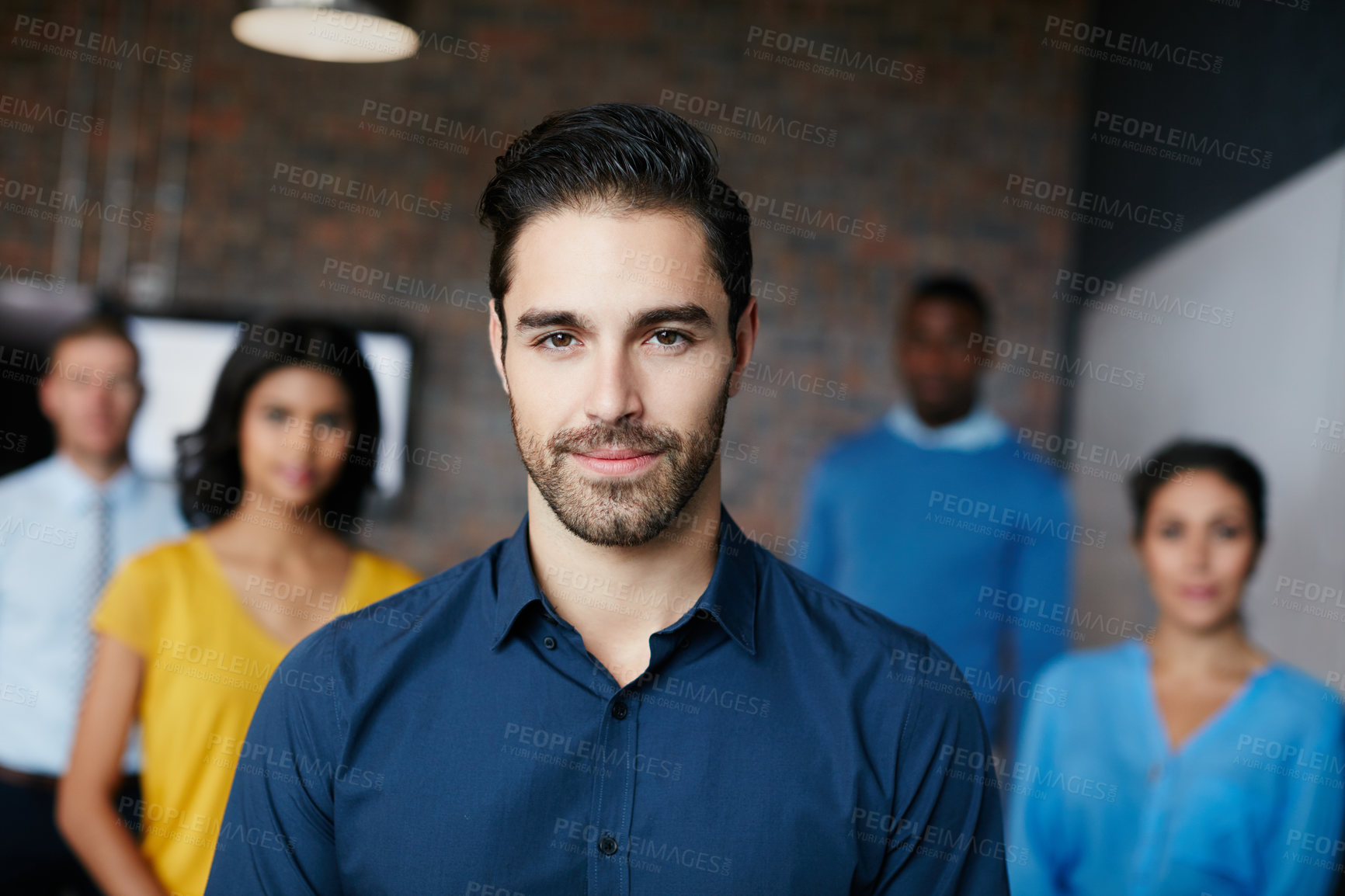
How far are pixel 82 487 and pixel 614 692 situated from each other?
2.39 meters

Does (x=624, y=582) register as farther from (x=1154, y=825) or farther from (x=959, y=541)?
(x=959, y=541)

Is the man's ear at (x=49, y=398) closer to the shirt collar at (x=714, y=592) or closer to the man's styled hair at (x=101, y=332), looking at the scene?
the man's styled hair at (x=101, y=332)

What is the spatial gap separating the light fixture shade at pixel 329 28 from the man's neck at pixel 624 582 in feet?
4.93

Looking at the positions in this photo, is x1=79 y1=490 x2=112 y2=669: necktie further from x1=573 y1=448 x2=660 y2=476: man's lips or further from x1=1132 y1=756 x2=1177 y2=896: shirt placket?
x1=1132 y1=756 x2=1177 y2=896: shirt placket

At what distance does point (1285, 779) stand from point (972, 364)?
1517 millimetres

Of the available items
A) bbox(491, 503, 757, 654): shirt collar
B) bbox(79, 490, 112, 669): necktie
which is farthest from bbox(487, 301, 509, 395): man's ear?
bbox(79, 490, 112, 669): necktie

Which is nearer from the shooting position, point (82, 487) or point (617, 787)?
point (617, 787)

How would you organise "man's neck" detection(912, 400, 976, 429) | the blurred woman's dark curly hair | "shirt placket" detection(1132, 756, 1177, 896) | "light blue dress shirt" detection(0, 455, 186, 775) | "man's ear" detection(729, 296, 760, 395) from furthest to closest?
1. "man's neck" detection(912, 400, 976, 429)
2. "light blue dress shirt" detection(0, 455, 186, 775)
3. the blurred woman's dark curly hair
4. "shirt placket" detection(1132, 756, 1177, 896)
5. "man's ear" detection(729, 296, 760, 395)

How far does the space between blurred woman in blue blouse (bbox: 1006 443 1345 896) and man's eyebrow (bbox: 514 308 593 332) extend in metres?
1.96

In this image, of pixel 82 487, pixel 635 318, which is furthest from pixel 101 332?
pixel 635 318

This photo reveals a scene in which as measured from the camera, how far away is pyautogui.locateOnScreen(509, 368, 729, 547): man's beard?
156 centimetres

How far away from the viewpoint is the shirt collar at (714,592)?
5.33 feet

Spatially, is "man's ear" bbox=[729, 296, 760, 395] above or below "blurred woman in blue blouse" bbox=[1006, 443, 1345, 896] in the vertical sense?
above

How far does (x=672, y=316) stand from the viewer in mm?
1564
